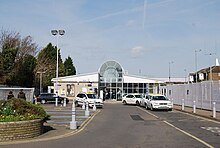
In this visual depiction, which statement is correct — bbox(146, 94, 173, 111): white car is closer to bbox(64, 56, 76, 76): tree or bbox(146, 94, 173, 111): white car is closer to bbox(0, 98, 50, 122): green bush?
bbox(0, 98, 50, 122): green bush

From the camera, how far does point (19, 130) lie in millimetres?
12734

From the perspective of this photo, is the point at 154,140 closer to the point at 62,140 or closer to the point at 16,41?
the point at 62,140

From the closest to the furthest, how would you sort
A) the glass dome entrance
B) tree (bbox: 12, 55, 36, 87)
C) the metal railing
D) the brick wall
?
the brick wall
the metal railing
tree (bbox: 12, 55, 36, 87)
the glass dome entrance

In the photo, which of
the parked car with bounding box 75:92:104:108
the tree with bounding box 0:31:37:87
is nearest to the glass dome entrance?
the tree with bounding box 0:31:37:87

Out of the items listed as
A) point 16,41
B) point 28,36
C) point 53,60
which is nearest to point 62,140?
point 16,41

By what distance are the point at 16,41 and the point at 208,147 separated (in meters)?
48.8

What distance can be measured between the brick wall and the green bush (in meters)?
0.41

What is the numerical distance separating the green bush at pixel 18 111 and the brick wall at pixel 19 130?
1.35 feet

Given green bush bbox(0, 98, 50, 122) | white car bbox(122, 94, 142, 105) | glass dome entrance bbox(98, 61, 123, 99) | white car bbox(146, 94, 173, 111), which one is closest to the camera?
green bush bbox(0, 98, 50, 122)

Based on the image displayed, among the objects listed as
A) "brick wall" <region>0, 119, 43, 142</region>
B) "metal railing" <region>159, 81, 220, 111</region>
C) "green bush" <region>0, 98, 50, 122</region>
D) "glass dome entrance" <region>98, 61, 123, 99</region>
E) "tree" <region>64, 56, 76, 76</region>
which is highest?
"tree" <region>64, 56, 76, 76</region>

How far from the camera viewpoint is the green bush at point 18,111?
13.3 meters

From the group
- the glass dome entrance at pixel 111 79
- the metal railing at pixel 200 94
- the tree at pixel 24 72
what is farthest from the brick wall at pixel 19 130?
the glass dome entrance at pixel 111 79

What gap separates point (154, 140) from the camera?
13.0m

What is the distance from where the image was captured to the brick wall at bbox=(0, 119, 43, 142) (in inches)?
485
